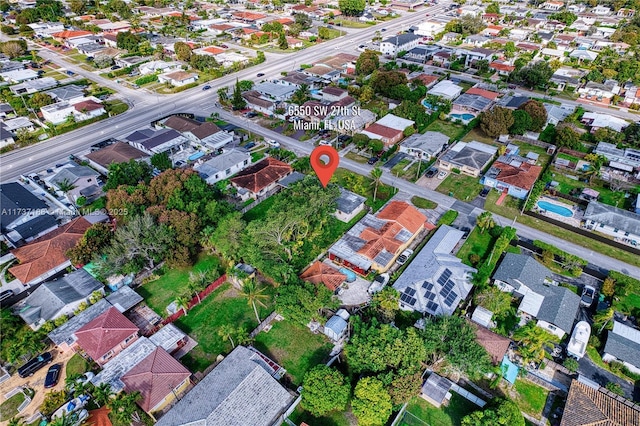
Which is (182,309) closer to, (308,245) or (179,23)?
(308,245)

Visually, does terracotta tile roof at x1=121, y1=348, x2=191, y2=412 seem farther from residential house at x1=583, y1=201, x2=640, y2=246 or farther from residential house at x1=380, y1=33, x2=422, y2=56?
residential house at x1=380, y1=33, x2=422, y2=56

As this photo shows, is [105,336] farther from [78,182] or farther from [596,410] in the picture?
[596,410]

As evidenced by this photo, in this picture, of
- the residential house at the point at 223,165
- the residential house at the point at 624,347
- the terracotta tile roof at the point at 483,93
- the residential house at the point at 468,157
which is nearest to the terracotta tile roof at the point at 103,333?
the residential house at the point at 223,165

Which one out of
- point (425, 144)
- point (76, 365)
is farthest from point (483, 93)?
point (76, 365)

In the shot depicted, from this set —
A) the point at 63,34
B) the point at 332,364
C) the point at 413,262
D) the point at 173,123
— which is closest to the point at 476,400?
the point at 332,364

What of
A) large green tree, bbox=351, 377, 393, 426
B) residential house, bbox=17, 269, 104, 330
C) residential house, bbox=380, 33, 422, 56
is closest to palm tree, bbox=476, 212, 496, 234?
large green tree, bbox=351, 377, 393, 426
